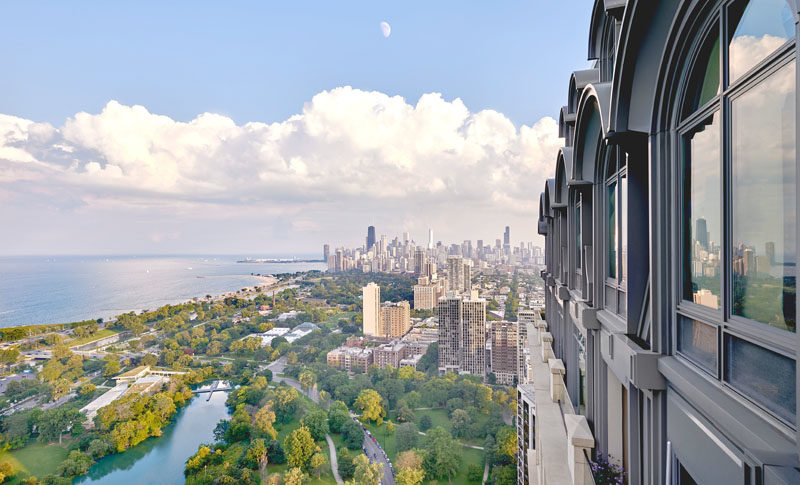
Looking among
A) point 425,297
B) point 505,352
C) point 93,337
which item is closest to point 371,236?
point 425,297

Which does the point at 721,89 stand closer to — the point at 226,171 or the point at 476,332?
the point at 476,332

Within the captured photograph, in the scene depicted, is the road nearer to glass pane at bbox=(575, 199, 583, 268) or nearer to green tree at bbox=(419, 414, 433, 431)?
green tree at bbox=(419, 414, 433, 431)

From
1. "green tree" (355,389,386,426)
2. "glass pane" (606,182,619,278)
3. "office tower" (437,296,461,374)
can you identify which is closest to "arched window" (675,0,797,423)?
"glass pane" (606,182,619,278)

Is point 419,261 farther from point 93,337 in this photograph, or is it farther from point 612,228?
point 612,228

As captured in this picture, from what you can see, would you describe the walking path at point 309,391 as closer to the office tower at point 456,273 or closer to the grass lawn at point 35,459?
the grass lawn at point 35,459

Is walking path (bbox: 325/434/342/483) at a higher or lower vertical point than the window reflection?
lower

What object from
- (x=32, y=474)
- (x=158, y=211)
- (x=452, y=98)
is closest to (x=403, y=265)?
(x=452, y=98)
